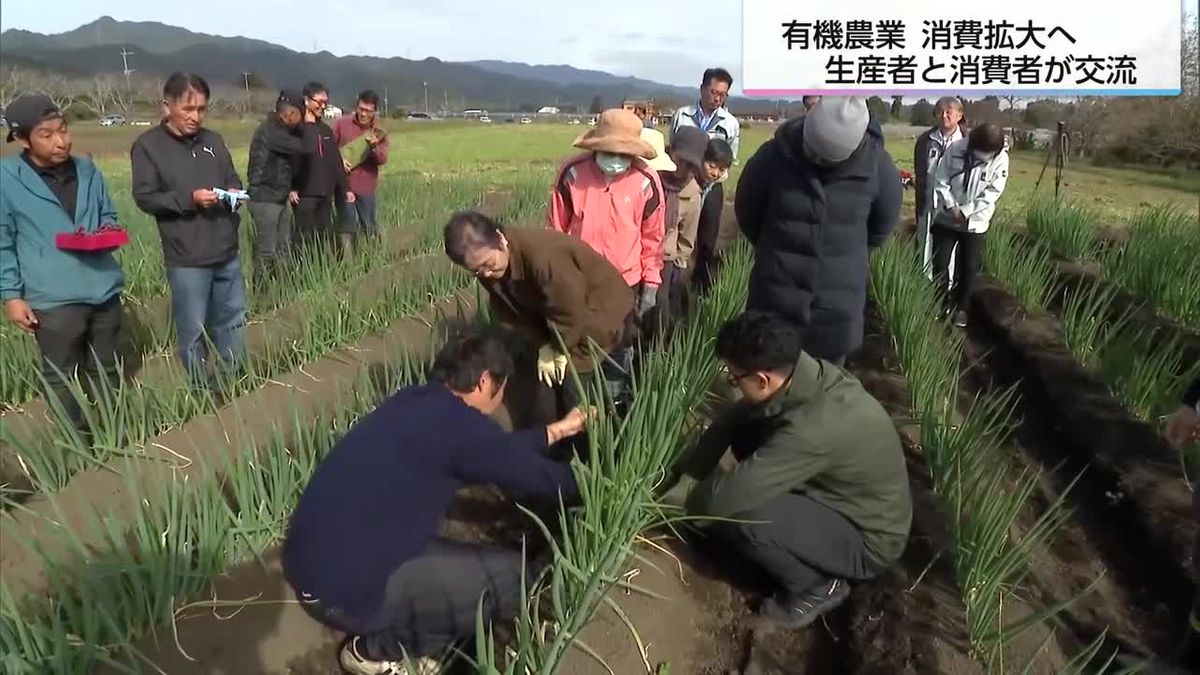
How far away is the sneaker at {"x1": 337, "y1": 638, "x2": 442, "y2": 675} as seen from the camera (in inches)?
72.1

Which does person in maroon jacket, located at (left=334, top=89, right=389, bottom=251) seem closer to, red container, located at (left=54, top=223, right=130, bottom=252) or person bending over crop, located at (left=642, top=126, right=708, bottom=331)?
person bending over crop, located at (left=642, top=126, right=708, bottom=331)

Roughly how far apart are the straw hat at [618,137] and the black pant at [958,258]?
232cm

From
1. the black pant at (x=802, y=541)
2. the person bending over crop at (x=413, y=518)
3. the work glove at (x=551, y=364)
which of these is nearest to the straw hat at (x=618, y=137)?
the work glove at (x=551, y=364)

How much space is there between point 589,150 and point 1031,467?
1.99m

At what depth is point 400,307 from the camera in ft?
12.7

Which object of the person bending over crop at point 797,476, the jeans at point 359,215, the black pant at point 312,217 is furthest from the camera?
the jeans at point 359,215

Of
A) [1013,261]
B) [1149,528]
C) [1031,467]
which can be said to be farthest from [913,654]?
[1013,261]

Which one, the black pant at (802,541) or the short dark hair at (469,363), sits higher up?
the short dark hair at (469,363)

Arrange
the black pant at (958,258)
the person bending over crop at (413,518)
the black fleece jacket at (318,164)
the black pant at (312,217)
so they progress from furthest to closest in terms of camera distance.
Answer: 1. the black pant at (312,217)
2. the black fleece jacket at (318,164)
3. the black pant at (958,258)
4. the person bending over crop at (413,518)

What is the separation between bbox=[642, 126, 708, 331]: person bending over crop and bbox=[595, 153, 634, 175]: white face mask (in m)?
0.73

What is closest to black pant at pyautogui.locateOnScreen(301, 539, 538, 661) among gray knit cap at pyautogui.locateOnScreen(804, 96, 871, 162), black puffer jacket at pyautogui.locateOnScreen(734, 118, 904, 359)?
black puffer jacket at pyautogui.locateOnScreen(734, 118, 904, 359)

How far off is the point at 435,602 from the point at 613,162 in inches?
58.6

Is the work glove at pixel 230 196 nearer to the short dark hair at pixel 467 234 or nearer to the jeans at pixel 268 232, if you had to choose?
the short dark hair at pixel 467 234

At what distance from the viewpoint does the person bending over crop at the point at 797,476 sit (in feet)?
6.16
